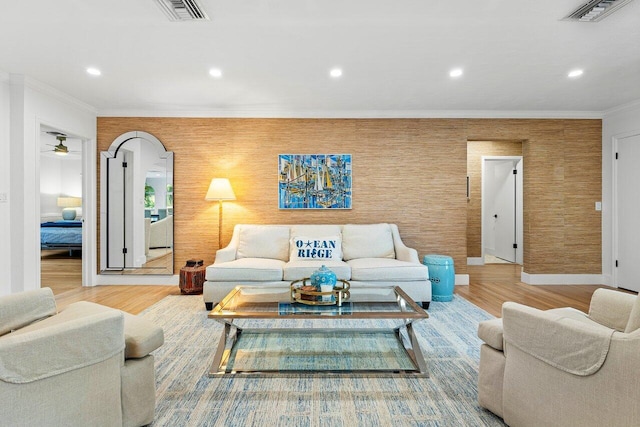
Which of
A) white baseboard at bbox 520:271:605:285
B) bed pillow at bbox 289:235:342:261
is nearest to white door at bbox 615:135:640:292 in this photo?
white baseboard at bbox 520:271:605:285

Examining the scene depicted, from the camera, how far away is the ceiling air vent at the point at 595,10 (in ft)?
7.55

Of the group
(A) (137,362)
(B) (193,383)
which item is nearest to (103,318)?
(A) (137,362)

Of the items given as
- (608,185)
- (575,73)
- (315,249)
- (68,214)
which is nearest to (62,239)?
(68,214)

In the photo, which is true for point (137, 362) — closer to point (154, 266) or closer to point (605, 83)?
point (154, 266)

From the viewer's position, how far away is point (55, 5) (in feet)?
7.77

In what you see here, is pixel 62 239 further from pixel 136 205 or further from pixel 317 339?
pixel 317 339

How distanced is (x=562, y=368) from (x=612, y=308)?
78 cm

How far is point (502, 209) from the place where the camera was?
7.25m

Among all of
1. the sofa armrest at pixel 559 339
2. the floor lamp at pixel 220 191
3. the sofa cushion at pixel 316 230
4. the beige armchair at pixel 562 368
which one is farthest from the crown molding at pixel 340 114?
the sofa armrest at pixel 559 339

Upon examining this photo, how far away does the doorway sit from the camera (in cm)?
680

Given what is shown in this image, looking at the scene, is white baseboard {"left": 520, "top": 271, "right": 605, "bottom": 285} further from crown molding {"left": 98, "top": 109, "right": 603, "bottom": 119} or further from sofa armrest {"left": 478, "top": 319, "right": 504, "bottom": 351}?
sofa armrest {"left": 478, "top": 319, "right": 504, "bottom": 351}

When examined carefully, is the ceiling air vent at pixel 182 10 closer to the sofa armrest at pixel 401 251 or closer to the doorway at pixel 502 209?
the sofa armrest at pixel 401 251

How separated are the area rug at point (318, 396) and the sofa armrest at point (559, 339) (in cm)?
52

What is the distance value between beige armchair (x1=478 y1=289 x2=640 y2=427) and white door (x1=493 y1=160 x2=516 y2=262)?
5556 millimetres
